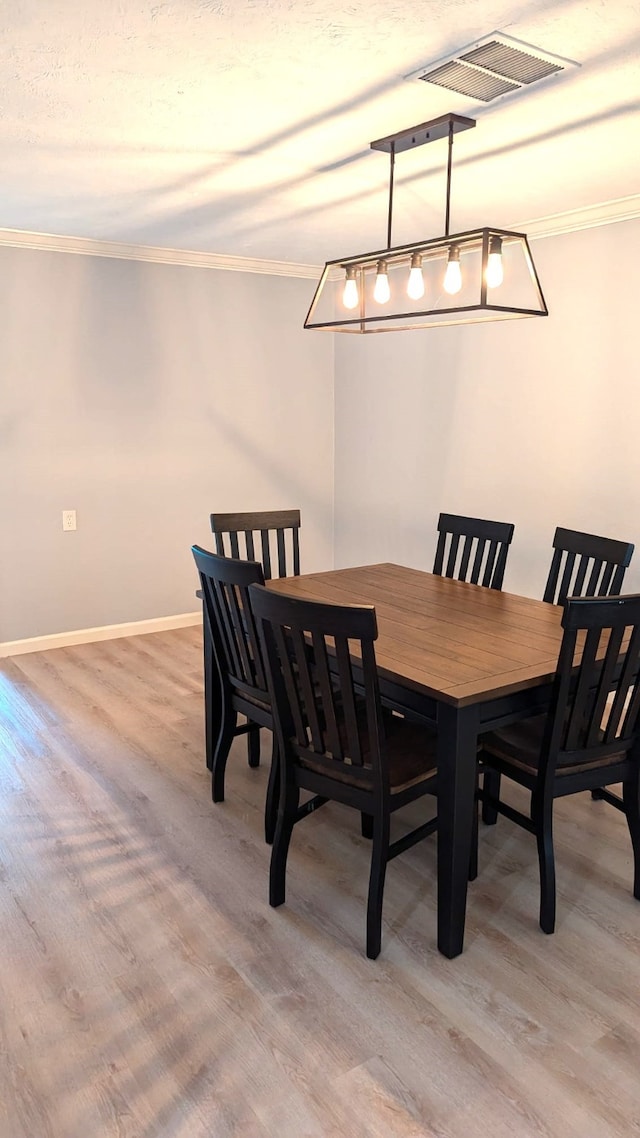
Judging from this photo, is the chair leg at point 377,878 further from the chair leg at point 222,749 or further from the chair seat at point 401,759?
the chair leg at point 222,749

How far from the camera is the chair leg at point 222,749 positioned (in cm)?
285

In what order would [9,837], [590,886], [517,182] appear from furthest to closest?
[517,182] < [9,837] < [590,886]

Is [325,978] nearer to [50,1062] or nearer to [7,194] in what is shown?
[50,1062]

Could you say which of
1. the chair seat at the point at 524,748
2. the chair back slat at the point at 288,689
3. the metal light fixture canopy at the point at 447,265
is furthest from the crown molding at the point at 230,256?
the chair back slat at the point at 288,689

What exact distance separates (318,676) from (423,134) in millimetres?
1785

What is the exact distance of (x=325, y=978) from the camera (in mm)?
2041

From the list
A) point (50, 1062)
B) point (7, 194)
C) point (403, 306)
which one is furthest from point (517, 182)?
point (50, 1062)

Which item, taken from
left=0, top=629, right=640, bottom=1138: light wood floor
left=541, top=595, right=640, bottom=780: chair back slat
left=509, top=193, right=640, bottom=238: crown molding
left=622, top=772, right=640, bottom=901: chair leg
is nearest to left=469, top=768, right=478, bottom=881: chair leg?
left=0, top=629, right=640, bottom=1138: light wood floor

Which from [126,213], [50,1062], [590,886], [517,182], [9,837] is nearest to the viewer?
[50,1062]

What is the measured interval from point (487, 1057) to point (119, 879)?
4.04ft

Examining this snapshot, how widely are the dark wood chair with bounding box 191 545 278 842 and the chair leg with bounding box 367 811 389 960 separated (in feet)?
1.55

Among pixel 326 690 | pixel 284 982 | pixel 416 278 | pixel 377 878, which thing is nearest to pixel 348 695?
pixel 326 690

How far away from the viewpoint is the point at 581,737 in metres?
2.19

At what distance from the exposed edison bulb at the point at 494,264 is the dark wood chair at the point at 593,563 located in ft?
3.57
